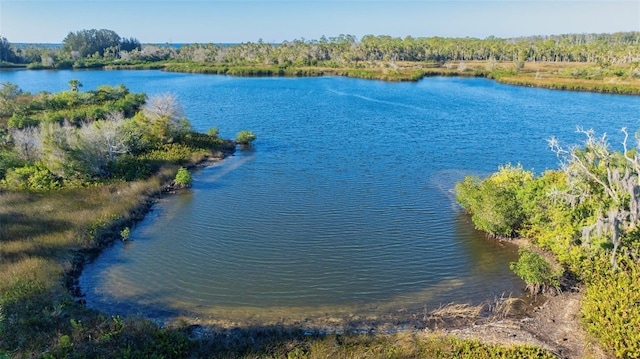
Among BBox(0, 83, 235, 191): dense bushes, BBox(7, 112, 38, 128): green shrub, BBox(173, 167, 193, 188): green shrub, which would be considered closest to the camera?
BBox(0, 83, 235, 191): dense bushes

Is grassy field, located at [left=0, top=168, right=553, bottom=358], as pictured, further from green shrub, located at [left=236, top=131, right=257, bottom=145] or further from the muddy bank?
green shrub, located at [left=236, top=131, right=257, bottom=145]

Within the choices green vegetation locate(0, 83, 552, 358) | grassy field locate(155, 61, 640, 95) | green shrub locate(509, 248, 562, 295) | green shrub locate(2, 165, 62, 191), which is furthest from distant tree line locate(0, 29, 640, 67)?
green shrub locate(509, 248, 562, 295)

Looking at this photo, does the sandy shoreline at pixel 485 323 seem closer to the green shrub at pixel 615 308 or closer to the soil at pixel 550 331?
the soil at pixel 550 331

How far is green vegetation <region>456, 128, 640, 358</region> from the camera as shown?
60.1ft

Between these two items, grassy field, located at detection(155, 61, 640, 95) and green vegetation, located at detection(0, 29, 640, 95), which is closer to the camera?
grassy field, located at detection(155, 61, 640, 95)

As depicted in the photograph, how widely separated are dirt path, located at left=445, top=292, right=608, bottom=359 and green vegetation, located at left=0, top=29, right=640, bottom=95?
93.1 m

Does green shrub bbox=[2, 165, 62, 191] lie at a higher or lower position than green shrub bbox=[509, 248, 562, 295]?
higher

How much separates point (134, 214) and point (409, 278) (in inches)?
778

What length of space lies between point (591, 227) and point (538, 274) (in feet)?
11.5

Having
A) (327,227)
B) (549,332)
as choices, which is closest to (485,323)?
(549,332)

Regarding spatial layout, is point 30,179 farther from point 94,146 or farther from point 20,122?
point 20,122

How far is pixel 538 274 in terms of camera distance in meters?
20.9

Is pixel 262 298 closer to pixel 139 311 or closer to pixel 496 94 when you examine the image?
pixel 139 311

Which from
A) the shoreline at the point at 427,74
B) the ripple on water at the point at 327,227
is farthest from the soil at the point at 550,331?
the shoreline at the point at 427,74
